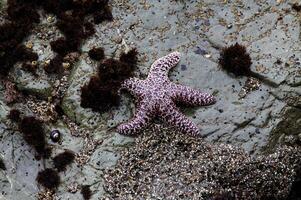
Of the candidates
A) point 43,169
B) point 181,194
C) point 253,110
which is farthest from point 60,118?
point 253,110

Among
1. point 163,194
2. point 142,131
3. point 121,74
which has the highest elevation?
point 121,74

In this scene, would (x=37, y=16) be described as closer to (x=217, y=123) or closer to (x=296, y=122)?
(x=217, y=123)

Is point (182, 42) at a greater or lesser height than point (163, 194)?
greater

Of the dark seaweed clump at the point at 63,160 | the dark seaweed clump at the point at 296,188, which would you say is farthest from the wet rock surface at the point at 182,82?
the dark seaweed clump at the point at 296,188

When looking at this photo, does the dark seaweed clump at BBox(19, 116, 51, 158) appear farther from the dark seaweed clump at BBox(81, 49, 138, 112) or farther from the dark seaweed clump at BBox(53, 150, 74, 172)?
the dark seaweed clump at BBox(81, 49, 138, 112)

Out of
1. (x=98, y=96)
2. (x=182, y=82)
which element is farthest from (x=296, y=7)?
(x=98, y=96)
